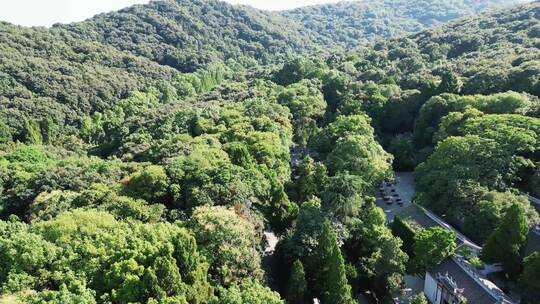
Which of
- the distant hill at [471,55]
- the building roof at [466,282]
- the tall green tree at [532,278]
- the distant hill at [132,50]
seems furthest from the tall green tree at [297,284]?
the distant hill at [132,50]

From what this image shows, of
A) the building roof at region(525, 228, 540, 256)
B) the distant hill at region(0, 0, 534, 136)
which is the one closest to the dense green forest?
the building roof at region(525, 228, 540, 256)

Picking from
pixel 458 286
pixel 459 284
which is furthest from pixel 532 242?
pixel 458 286

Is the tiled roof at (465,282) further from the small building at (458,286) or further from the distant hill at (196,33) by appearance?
the distant hill at (196,33)

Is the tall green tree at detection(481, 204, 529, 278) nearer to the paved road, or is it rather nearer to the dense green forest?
the dense green forest

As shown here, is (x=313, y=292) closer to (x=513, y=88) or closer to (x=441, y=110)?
(x=441, y=110)

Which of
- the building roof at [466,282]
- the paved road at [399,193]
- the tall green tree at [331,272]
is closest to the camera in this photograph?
the tall green tree at [331,272]

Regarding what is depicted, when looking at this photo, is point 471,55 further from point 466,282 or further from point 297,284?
point 297,284
